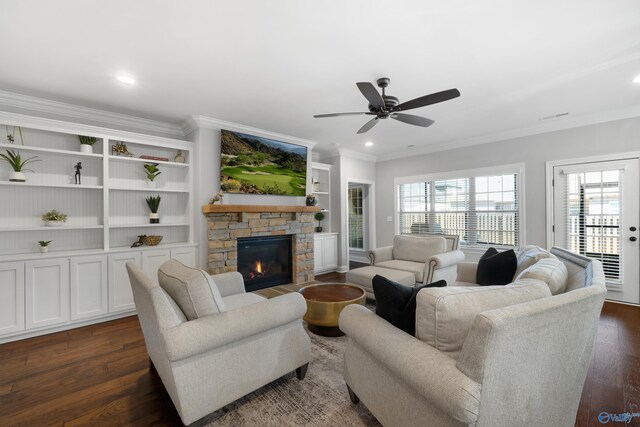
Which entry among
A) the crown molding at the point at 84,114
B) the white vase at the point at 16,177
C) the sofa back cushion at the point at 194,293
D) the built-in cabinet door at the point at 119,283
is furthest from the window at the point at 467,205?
the white vase at the point at 16,177

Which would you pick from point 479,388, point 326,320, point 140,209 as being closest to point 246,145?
point 140,209

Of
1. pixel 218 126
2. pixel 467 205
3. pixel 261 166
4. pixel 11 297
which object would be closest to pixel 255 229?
pixel 261 166

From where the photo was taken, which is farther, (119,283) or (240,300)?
(119,283)

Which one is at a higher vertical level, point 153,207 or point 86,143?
point 86,143

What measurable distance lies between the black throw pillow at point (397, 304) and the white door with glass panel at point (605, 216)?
157 inches

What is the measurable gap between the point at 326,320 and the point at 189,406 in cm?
141

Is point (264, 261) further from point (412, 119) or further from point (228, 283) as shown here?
point (412, 119)

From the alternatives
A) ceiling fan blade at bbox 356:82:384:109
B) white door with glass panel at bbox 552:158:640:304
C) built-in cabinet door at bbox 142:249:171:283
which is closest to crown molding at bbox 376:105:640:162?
white door with glass panel at bbox 552:158:640:304

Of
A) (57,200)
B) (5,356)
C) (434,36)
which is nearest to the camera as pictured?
(434,36)

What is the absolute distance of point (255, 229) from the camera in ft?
14.8

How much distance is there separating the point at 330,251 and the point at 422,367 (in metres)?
4.67

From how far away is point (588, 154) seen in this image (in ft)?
13.4

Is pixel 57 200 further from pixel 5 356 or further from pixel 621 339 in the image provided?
pixel 621 339

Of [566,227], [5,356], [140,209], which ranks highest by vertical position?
[140,209]
